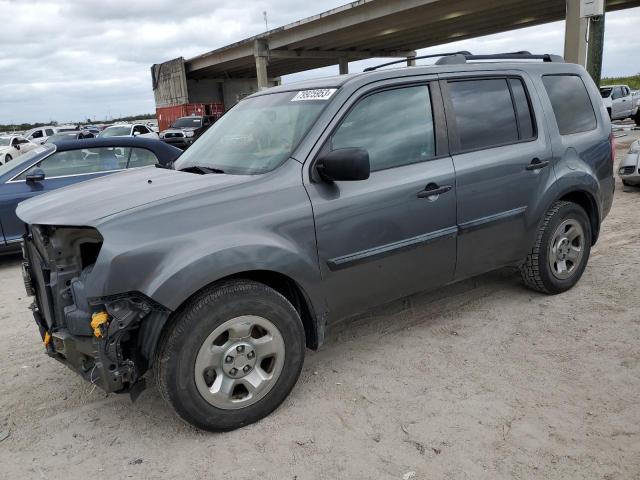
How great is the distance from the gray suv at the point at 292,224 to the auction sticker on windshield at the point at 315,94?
0.01 metres

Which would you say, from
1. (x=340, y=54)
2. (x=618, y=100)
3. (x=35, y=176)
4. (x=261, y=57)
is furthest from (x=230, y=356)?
(x=340, y=54)

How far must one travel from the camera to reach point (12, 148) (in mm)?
17484

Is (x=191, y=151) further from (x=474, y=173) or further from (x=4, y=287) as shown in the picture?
(x=4, y=287)

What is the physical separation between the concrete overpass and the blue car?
12.3m

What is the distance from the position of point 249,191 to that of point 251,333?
2.53 feet

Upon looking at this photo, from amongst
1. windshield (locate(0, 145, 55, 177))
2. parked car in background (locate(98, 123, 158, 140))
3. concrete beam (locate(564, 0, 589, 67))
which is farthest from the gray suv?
parked car in background (locate(98, 123, 158, 140))

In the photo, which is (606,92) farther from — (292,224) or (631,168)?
(292,224)

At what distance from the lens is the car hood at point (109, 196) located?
110 inches

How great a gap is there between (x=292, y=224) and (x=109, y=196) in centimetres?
105

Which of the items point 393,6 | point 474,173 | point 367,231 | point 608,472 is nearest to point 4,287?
point 367,231

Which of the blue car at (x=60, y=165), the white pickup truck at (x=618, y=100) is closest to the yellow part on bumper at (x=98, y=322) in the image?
the blue car at (x=60, y=165)

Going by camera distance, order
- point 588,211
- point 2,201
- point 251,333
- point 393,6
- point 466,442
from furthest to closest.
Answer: point 393,6, point 2,201, point 588,211, point 251,333, point 466,442

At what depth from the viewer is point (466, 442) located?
2.74m

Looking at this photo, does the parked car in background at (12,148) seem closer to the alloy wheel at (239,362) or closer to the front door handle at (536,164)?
the alloy wheel at (239,362)
